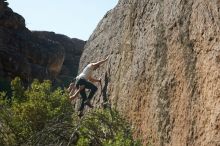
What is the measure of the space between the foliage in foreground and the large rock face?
528 mm

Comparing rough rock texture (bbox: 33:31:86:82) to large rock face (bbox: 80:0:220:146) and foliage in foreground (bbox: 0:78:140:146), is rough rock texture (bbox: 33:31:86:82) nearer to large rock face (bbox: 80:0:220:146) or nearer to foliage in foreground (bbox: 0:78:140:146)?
foliage in foreground (bbox: 0:78:140:146)

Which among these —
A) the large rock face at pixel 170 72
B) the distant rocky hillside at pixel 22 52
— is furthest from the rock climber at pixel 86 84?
the distant rocky hillside at pixel 22 52

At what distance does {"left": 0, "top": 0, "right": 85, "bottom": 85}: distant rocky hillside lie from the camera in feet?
96.2

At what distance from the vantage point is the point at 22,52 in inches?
1253

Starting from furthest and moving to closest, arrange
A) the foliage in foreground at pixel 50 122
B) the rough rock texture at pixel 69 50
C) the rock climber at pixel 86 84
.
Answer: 1. the rough rock texture at pixel 69 50
2. the rock climber at pixel 86 84
3. the foliage in foreground at pixel 50 122

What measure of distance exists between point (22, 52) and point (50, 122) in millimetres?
24188

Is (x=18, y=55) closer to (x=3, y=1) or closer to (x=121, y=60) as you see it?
(x=3, y=1)

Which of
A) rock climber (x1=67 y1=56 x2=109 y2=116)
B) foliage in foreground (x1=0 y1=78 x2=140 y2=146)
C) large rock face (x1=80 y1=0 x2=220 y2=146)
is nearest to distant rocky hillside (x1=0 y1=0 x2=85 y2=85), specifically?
rock climber (x1=67 y1=56 x2=109 y2=116)

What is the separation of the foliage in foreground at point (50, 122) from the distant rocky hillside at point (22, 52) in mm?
19385

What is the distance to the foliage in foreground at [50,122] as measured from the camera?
7699 mm

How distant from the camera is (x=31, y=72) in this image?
31.0 meters

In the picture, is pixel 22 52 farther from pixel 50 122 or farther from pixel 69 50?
pixel 50 122

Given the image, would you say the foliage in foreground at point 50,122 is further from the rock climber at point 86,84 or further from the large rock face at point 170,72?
the rock climber at point 86,84

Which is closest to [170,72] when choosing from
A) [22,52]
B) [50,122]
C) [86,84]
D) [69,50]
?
[50,122]
